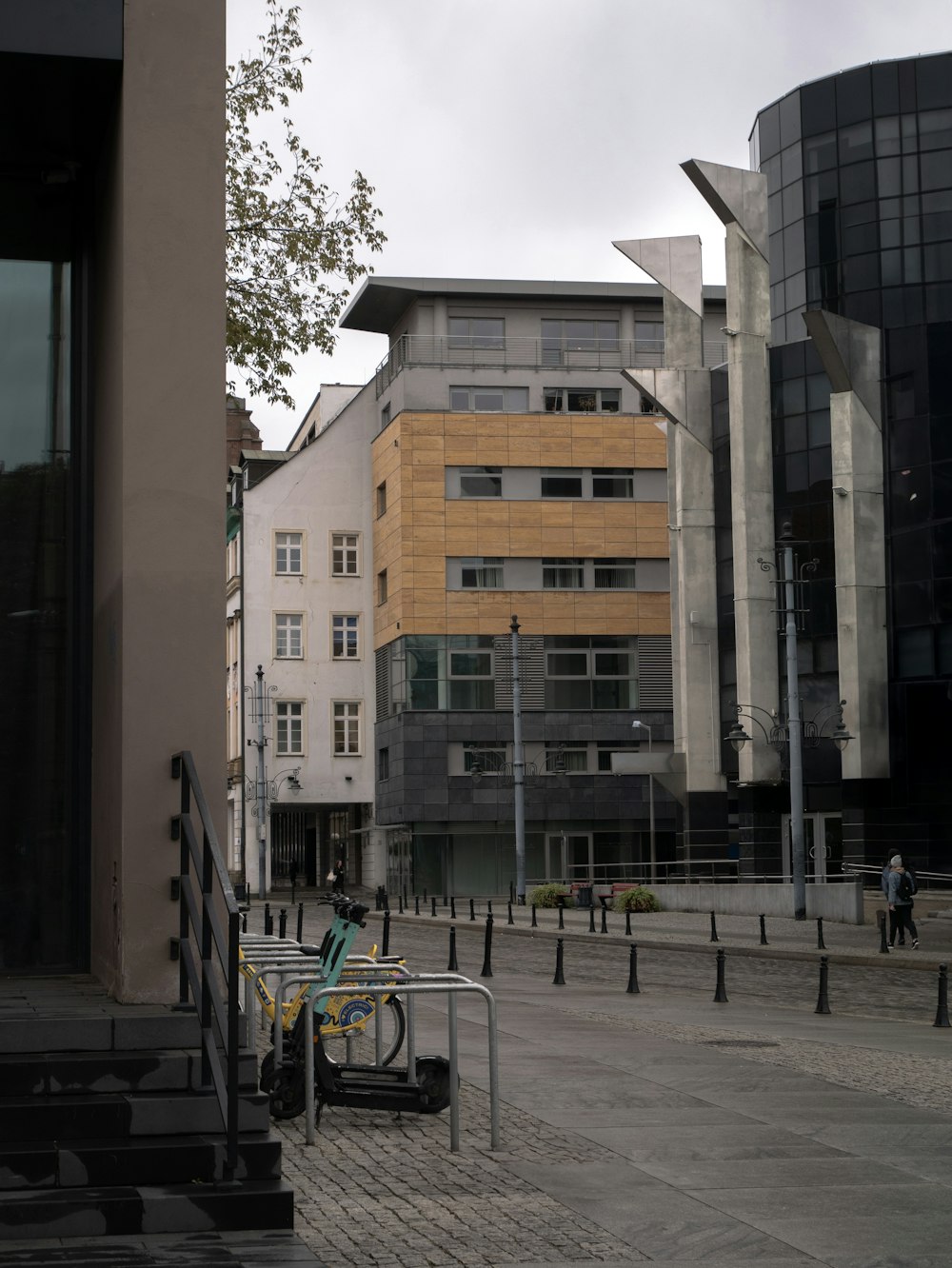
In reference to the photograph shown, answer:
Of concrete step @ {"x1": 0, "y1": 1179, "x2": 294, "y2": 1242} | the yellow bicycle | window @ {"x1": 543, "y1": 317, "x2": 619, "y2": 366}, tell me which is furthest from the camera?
window @ {"x1": 543, "y1": 317, "x2": 619, "y2": 366}

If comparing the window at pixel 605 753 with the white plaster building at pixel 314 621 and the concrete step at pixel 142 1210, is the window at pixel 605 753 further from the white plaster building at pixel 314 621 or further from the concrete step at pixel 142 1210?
the concrete step at pixel 142 1210

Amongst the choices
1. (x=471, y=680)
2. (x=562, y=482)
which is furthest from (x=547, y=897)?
(x=562, y=482)

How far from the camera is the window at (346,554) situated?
81.7m

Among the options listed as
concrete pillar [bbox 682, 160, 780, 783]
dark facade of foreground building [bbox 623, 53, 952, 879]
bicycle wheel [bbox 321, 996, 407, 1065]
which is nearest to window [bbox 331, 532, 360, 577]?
dark facade of foreground building [bbox 623, 53, 952, 879]

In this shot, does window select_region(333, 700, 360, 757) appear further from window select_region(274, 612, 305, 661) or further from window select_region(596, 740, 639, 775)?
window select_region(596, 740, 639, 775)

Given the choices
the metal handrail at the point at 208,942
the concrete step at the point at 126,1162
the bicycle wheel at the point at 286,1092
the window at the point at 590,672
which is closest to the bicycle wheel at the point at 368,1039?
the bicycle wheel at the point at 286,1092

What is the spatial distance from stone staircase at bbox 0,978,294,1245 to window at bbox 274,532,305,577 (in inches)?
2920

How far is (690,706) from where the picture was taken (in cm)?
6191

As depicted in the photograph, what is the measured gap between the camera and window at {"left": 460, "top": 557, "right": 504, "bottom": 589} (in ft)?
250

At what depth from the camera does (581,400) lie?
78375 mm

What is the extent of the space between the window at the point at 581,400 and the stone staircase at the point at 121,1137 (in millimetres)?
71408

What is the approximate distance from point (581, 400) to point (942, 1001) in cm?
6127

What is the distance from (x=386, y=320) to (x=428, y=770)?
70.6 feet

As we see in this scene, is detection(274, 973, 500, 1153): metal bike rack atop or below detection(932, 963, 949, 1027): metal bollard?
atop
